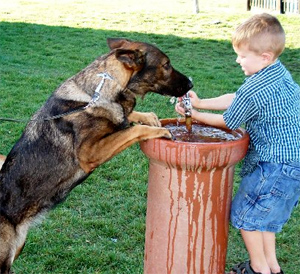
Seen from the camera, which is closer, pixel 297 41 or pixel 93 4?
pixel 297 41

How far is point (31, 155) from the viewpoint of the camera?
379 cm

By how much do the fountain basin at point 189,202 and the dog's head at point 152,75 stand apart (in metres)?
0.58

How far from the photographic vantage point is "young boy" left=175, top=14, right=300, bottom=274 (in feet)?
11.2

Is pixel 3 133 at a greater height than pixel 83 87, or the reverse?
pixel 83 87

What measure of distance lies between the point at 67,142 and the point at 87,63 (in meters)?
7.74

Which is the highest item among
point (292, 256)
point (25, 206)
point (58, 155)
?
point (58, 155)

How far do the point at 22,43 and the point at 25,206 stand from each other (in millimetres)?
10027

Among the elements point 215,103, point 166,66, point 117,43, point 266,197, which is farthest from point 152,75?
point 266,197

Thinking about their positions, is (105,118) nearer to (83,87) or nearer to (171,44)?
(83,87)

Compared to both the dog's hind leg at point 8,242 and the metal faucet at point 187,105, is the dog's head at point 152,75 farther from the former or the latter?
the dog's hind leg at point 8,242

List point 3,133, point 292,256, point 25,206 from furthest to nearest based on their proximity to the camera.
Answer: point 3,133 → point 292,256 → point 25,206

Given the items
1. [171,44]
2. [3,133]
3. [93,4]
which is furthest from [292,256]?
[93,4]

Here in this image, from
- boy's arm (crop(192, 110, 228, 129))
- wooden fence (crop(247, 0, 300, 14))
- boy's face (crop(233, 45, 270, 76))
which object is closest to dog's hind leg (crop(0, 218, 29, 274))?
boy's arm (crop(192, 110, 228, 129))

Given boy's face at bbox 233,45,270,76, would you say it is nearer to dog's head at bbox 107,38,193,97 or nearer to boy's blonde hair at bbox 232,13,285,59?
boy's blonde hair at bbox 232,13,285,59
